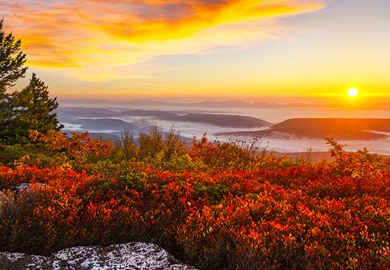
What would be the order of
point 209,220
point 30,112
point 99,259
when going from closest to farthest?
point 99,259 → point 209,220 → point 30,112

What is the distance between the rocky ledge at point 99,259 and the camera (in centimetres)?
380

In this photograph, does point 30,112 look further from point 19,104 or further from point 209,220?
point 209,220

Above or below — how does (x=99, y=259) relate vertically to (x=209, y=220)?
below

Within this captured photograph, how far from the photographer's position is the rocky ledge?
380 cm

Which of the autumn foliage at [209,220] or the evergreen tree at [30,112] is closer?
the autumn foliage at [209,220]

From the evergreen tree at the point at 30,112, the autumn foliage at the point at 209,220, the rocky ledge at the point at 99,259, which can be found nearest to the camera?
the rocky ledge at the point at 99,259

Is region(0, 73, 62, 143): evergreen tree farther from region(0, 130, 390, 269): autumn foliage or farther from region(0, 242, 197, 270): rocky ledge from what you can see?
region(0, 242, 197, 270): rocky ledge

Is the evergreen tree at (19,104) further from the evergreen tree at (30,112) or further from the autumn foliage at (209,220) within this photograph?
the autumn foliage at (209,220)

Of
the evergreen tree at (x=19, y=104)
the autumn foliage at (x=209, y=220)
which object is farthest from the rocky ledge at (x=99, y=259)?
the evergreen tree at (x=19, y=104)

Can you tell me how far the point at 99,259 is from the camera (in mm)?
4012

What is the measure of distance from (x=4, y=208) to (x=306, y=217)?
4121mm

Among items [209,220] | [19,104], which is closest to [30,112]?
[19,104]

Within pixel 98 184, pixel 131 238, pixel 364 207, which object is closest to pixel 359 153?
pixel 364 207

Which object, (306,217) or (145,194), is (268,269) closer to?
(306,217)
